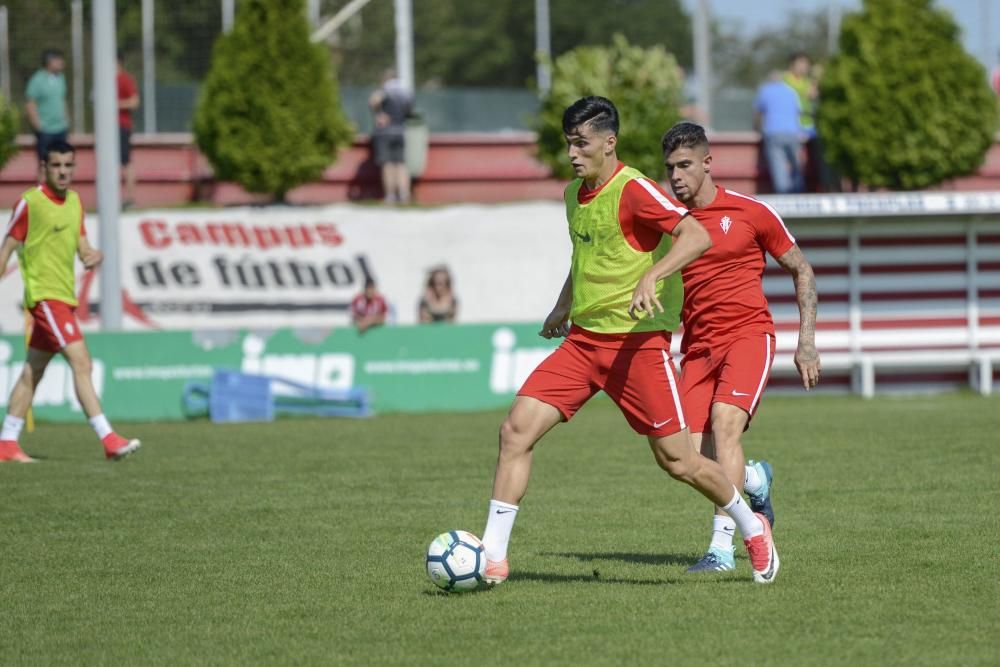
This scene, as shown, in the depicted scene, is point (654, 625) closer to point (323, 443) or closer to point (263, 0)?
point (323, 443)

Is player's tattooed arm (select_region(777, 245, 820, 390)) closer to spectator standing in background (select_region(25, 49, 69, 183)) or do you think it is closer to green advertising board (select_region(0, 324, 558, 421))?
green advertising board (select_region(0, 324, 558, 421))

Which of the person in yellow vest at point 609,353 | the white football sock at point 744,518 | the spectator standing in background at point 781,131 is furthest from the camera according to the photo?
the spectator standing in background at point 781,131

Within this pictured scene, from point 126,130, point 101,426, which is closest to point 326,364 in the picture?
point 101,426

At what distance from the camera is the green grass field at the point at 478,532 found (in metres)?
6.30

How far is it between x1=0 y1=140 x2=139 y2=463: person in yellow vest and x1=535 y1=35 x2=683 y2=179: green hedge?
10.3 metres

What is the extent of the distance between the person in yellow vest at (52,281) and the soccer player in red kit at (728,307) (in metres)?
6.23

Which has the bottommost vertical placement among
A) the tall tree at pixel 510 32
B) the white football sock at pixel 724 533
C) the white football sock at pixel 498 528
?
the white football sock at pixel 724 533

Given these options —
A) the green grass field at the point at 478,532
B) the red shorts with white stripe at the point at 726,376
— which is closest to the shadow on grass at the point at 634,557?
the green grass field at the point at 478,532

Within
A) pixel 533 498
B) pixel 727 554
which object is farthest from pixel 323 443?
pixel 727 554

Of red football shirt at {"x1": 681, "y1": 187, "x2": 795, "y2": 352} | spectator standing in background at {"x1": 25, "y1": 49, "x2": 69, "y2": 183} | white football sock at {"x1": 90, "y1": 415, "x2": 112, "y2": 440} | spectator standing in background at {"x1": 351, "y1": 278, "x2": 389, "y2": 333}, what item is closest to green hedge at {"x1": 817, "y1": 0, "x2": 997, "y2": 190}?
spectator standing in background at {"x1": 351, "y1": 278, "x2": 389, "y2": 333}

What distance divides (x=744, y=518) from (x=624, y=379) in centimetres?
87

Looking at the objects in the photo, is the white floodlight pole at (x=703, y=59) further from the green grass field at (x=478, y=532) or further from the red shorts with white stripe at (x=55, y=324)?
the red shorts with white stripe at (x=55, y=324)

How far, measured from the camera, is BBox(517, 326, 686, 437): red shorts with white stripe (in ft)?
24.3

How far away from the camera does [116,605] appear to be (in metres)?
7.27
